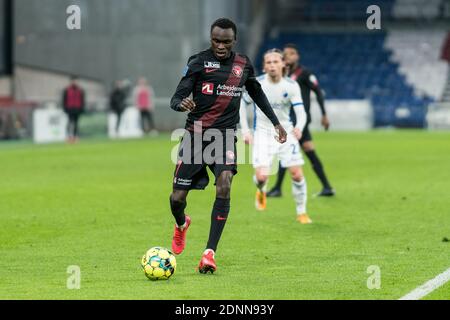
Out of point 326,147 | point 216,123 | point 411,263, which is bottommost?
point 326,147

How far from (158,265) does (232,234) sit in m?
3.78

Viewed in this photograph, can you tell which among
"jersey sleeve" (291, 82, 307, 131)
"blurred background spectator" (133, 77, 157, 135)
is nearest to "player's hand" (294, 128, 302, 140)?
"jersey sleeve" (291, 82, 307, 131)

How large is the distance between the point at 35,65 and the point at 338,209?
3048 cm

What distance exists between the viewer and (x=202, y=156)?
35.6 feet

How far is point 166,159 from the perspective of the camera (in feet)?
92.9

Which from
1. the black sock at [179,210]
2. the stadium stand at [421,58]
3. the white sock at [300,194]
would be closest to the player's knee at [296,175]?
the white sock at [300,194]

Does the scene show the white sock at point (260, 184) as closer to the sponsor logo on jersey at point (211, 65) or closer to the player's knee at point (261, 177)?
the player's knee at point (261, 177)

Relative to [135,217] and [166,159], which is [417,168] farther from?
[135,217]

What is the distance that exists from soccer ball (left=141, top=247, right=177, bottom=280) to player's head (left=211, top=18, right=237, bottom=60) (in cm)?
191

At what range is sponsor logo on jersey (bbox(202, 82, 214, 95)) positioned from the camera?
35.0 feet

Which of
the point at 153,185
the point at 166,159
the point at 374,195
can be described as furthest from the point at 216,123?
the point at 166,159

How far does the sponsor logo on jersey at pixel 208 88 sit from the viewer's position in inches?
420

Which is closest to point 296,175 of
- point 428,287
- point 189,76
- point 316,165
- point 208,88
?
point 316,165

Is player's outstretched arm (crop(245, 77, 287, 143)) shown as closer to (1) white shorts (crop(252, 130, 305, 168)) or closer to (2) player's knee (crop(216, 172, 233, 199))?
(2) player's knee (crop(216, 172, 233, 199))
